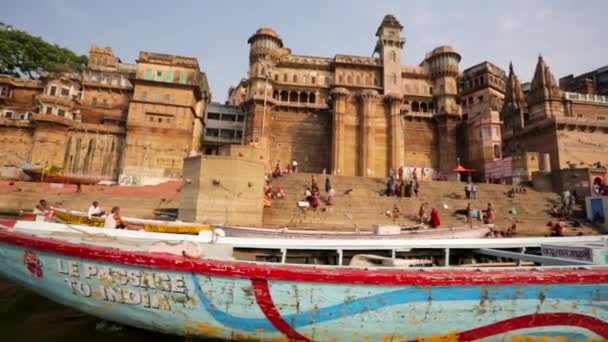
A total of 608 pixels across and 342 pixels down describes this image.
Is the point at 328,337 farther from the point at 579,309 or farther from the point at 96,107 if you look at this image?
the point at 96,107

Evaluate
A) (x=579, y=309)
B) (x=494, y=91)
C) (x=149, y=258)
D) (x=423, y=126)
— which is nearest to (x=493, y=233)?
(x=579, y=309)

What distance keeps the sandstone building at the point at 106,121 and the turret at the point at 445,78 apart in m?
32.6

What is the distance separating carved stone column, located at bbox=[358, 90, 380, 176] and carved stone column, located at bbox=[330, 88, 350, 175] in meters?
2.30

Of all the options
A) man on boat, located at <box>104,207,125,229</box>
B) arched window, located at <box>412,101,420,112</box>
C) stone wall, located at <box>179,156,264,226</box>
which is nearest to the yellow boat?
man on boat, located at <box>104,207,125,229</box>

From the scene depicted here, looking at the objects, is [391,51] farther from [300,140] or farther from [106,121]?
[106,121]

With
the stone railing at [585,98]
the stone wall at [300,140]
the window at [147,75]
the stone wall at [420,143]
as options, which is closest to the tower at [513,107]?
the stone railing at [585,98]

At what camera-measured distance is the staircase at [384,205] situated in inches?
645

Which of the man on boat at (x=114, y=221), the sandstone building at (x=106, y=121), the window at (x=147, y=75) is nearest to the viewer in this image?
the man on boat at (x=114, y=221)

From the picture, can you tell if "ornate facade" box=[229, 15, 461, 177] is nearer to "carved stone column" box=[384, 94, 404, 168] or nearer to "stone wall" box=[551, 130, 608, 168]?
"carved stone column" box=[384, 94, 404, 168]

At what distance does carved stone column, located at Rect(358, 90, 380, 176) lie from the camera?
34.3 m

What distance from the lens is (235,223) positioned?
1397 centimetres

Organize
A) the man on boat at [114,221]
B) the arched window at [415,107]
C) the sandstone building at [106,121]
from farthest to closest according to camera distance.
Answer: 1. the arched window at [415,107]
2. the sandstone building at [106,121]
3. the man on boat at [114,221]

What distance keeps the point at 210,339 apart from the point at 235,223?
1017cm

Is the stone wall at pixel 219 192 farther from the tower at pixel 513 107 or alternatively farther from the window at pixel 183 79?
the tower at pixel 513 107
